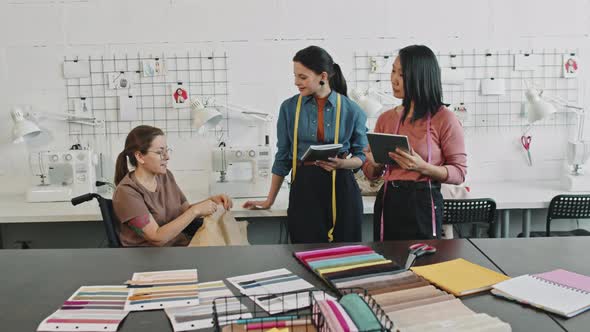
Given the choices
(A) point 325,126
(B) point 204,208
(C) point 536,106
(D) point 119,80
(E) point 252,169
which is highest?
(D) point 119,80

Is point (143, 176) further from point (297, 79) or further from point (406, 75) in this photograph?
point (406, 75)

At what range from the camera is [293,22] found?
373 centimetres

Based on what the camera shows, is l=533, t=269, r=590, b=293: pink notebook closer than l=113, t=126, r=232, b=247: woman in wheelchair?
Yes

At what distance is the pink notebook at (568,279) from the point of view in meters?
1.49

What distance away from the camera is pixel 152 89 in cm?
375

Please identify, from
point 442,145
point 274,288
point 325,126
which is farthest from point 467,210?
point 274,288

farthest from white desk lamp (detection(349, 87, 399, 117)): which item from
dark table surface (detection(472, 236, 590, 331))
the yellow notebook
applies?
the yellow notebook

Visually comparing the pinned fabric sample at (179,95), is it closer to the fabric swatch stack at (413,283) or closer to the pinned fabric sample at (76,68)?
the pinned fabric sample at (76,68)

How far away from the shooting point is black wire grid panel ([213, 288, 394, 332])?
122 cm

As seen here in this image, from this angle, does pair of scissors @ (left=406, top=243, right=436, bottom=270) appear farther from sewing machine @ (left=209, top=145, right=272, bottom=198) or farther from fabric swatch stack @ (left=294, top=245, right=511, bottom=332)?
sewing machine @ (left=209, top=145, right=272, bottom=198)

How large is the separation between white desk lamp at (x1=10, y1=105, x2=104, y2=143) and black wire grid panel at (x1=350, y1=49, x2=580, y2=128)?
1.75 m

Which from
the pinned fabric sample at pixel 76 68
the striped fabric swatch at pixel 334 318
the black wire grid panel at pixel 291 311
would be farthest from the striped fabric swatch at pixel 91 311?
the pinned fabric sample at pixel 76 68

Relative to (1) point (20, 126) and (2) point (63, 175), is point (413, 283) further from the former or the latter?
(1) point (20, 126)

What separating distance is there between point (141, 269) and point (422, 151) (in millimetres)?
1164
